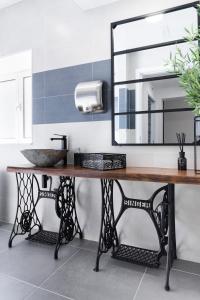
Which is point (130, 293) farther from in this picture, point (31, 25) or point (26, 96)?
point (31, 25)

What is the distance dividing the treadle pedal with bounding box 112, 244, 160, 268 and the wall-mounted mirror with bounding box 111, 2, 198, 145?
98cm

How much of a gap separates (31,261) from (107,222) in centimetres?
75

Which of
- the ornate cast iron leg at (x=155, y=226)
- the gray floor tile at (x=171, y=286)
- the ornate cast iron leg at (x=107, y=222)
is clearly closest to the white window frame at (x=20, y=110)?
the ornate cast iron leg at (x=107, y=222)

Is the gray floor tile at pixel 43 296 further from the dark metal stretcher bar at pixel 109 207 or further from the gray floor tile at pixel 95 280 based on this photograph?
the dark metal stretcher bar at pixel 109 207

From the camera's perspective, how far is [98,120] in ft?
7.73

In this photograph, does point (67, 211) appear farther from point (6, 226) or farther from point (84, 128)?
point (6, 226)

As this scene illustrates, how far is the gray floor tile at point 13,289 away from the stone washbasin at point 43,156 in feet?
3.17

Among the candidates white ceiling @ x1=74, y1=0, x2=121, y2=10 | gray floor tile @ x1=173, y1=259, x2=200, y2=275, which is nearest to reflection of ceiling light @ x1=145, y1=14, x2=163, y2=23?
white ceiling @ x1=74, y1=0, x2=121, y2=10

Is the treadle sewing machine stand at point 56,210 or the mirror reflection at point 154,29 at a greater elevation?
the mirror reflection at point 154,29

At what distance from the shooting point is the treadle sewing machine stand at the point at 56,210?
2264 millimetres

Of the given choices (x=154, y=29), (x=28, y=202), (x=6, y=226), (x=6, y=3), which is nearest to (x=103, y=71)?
(x=154, y=29)

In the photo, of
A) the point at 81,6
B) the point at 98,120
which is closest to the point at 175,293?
the point at 98,120

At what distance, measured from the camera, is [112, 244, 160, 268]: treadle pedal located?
1915 mm

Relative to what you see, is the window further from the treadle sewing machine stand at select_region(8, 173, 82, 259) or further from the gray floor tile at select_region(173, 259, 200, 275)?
the gray floor tile at select_region(173, 259, 200, 275)
